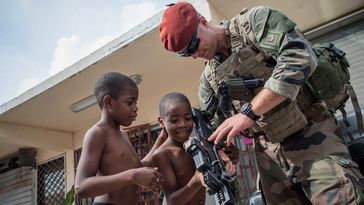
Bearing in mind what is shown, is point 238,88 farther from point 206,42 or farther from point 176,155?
point 176,155

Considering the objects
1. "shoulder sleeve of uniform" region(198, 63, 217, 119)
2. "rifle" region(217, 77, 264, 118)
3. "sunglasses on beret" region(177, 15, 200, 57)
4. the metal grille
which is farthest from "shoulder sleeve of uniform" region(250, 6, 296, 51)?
the metal grille

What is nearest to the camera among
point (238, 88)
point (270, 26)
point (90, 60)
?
point (270, 26)

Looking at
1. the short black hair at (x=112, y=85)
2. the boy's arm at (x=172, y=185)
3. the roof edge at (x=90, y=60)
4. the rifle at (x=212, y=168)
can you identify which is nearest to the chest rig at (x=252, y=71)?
the rifle at (x=212, y=168)

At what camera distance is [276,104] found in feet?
4.76

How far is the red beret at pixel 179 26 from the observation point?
5.67ft

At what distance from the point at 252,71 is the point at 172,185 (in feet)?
2.69

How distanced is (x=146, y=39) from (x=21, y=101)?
236cm

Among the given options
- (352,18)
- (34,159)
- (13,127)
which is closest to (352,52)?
(352,18)

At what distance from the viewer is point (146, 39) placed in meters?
3.59

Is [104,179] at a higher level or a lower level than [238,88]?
lower

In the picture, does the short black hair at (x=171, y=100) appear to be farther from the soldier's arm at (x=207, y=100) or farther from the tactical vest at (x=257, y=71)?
the tactical vest at (x=257, y=71)

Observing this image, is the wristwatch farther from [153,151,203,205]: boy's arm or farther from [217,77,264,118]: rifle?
[153,151,203,205]: boy's arm

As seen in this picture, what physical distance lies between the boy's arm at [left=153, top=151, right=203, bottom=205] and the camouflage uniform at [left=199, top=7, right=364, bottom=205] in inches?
14.8

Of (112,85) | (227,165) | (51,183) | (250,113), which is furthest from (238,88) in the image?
(51,183)
